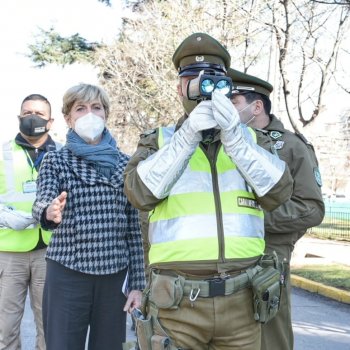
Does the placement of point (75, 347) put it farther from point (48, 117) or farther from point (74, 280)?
point (48, 117)

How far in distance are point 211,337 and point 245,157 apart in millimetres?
720

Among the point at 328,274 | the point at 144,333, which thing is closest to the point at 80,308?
the point at 144,333

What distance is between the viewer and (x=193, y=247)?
2.16m

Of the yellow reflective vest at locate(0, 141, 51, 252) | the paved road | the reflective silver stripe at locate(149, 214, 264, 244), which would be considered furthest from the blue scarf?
the paved road

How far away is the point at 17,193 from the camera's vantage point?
3818 millimetres

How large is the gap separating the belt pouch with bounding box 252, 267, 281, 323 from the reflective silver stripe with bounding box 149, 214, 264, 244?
18 cm

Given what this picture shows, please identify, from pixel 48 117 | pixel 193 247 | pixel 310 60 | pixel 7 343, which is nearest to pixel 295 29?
pixel 310 60

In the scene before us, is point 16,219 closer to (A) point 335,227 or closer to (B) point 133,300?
(B) point 133,300

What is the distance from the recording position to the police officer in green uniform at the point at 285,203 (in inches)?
119

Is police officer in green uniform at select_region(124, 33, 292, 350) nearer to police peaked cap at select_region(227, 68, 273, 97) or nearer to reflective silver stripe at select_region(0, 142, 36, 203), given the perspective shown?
police peaked cap at select_region(227, 68, 273, 97)

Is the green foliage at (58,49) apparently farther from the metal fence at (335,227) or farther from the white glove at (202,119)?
the white glove at (202,119)

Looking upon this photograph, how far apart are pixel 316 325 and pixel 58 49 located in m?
16.1

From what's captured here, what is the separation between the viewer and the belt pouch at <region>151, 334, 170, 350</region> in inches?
82.9

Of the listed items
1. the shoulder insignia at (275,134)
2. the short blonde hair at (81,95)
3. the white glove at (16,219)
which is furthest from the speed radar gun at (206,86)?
the white glove at (16,219)
